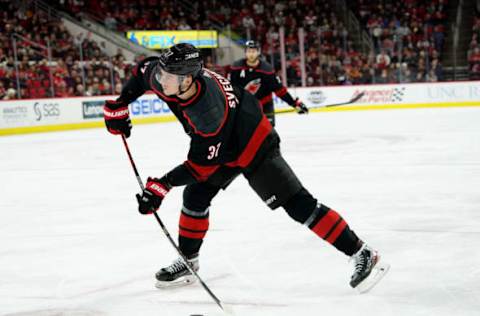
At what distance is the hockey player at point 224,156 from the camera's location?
2.68m

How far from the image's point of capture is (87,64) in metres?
14.2

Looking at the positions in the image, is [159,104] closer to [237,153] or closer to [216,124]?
[237,153]

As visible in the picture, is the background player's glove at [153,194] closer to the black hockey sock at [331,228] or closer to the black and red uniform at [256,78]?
the black hockey sock at [331,228]

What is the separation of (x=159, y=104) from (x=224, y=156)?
12.4 metres

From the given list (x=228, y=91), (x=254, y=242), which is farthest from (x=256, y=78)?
(x=228, y=91)

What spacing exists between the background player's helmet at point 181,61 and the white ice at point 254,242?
95 cm

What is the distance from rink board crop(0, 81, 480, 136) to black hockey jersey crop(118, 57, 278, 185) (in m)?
10.5

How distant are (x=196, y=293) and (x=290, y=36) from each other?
14522mm

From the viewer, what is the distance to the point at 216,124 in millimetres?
2668

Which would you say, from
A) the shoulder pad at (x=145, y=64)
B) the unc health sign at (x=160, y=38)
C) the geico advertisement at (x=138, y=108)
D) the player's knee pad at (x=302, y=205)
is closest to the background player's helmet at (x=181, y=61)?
the shoulder pad at (x=145, y=64)

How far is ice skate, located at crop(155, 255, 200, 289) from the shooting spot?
10.2 ft

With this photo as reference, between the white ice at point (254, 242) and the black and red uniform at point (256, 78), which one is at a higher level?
the black and red uniform at point (256, 78)

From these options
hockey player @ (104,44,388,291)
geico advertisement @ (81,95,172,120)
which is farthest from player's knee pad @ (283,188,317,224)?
geico advertisement @ (81,95,172,120)

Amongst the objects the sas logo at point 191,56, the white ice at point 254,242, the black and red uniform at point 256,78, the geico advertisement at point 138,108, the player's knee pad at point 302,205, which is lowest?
the geico advertisement at point 138,108
